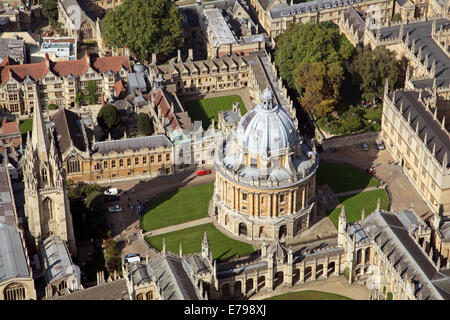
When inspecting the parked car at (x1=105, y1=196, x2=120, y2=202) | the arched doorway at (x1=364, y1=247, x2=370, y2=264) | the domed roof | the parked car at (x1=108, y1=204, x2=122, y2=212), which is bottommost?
the arched doorway at (x1=364, y1=247, x2=370, y2=264)

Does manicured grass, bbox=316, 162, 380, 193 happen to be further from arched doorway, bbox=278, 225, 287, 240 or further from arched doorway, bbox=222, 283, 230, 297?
arched doorway, bbox=222, 283, 230, 297

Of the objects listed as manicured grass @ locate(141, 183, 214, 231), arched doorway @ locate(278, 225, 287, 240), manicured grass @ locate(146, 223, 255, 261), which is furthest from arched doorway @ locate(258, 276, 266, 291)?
manicured grass @ locate(141, 183, 214, 231)

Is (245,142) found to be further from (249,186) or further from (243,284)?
(243,284)

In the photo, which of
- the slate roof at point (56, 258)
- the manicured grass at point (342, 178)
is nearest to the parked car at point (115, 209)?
the slate roof at point (56, 258)

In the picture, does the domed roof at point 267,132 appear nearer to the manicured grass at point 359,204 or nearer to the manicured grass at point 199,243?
the manicured grass at point 199,243

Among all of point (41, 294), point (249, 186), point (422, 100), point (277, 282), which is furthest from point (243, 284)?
point (422, 100)

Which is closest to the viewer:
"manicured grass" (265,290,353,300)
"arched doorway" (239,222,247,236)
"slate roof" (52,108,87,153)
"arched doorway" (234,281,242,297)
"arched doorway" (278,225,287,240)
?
"arched doorway" (234,281,242,297)
